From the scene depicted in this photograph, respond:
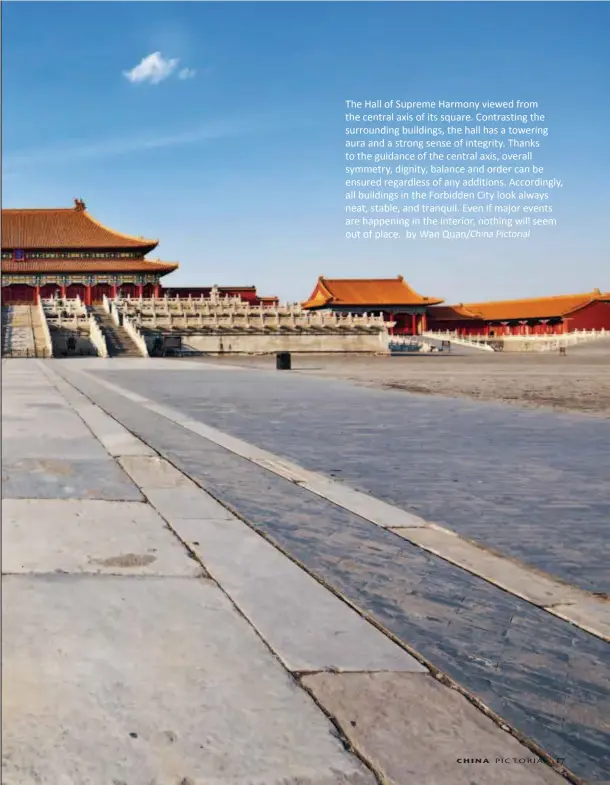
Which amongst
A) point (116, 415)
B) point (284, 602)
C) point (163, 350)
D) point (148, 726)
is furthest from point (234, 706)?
point (163, 350)

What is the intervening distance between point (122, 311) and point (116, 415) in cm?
3269

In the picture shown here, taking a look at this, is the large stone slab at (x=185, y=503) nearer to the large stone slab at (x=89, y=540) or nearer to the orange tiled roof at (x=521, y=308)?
the large stone slab at (x=89, y=540)

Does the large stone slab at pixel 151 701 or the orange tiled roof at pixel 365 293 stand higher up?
the orange tiled roof at pixel 365 293

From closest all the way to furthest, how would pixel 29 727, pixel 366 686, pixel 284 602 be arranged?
pixel 29 727, pixel 366 686, pixel 284 602

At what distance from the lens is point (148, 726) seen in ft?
5.40

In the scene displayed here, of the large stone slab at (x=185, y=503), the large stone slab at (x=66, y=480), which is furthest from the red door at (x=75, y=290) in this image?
the large stone slab at (x=185, y=503)

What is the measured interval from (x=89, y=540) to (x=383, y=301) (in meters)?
58.4

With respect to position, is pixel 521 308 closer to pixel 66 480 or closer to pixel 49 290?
pixel 49 290

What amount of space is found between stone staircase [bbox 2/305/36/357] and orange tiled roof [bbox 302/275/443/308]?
26185mm

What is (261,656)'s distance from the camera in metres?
2.04

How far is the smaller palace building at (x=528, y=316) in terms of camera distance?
189ft

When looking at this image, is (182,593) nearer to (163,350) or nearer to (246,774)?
(246,774)

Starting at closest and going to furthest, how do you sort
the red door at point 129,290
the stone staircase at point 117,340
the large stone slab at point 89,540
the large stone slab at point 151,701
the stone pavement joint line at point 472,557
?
1. the large stone slab at point 151,701
2. the stone pavement joint line at point 472,557
3. the large stone slab at point 89,540
4. the stone staircase at point 117,340
5. the red door at point 129,290

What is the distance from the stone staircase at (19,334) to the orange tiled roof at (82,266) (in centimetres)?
925
